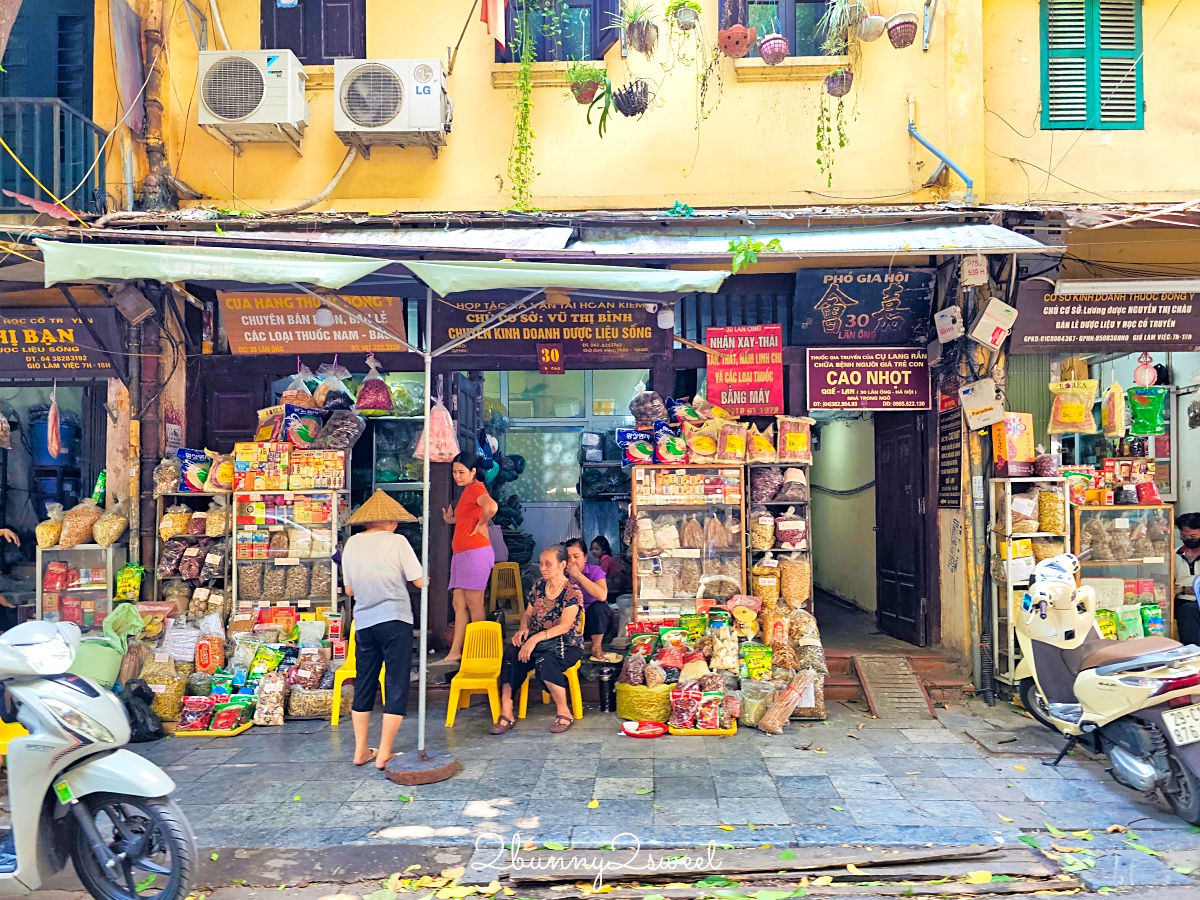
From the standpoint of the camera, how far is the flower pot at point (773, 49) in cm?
734

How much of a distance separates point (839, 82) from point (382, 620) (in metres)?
5.73

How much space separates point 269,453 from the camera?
25.1 feet

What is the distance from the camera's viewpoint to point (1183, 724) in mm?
4766

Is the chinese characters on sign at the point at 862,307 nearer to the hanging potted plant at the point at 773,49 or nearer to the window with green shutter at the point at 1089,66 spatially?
the hanging potted plant at the point at 773,49

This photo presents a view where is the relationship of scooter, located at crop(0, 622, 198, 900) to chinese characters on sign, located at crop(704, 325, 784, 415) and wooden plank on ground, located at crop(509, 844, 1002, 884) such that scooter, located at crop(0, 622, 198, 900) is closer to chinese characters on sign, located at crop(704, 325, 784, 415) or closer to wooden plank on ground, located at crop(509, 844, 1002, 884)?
wooden plank on ground, located at crop(509, 844, 1002, 884)

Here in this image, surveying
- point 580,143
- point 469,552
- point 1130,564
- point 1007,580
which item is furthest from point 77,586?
point 1130,564

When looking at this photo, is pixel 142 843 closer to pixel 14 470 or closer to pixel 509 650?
pixel 509 650

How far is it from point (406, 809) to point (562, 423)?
735 cm

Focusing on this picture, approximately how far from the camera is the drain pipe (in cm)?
713

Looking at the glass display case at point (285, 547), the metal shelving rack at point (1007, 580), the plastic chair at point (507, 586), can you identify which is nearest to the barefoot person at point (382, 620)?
the glass display case at point (285, 547)

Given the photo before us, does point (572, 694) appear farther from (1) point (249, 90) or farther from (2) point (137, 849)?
(1) point (249, 90)

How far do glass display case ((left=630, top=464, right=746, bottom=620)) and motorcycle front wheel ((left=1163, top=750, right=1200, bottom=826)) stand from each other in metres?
3.32

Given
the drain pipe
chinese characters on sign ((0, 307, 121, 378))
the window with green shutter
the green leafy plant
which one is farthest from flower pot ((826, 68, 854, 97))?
chinese characters on sign ((0, 307, 121, 378))

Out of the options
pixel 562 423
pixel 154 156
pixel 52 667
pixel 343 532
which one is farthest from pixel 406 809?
pixel 562 423
